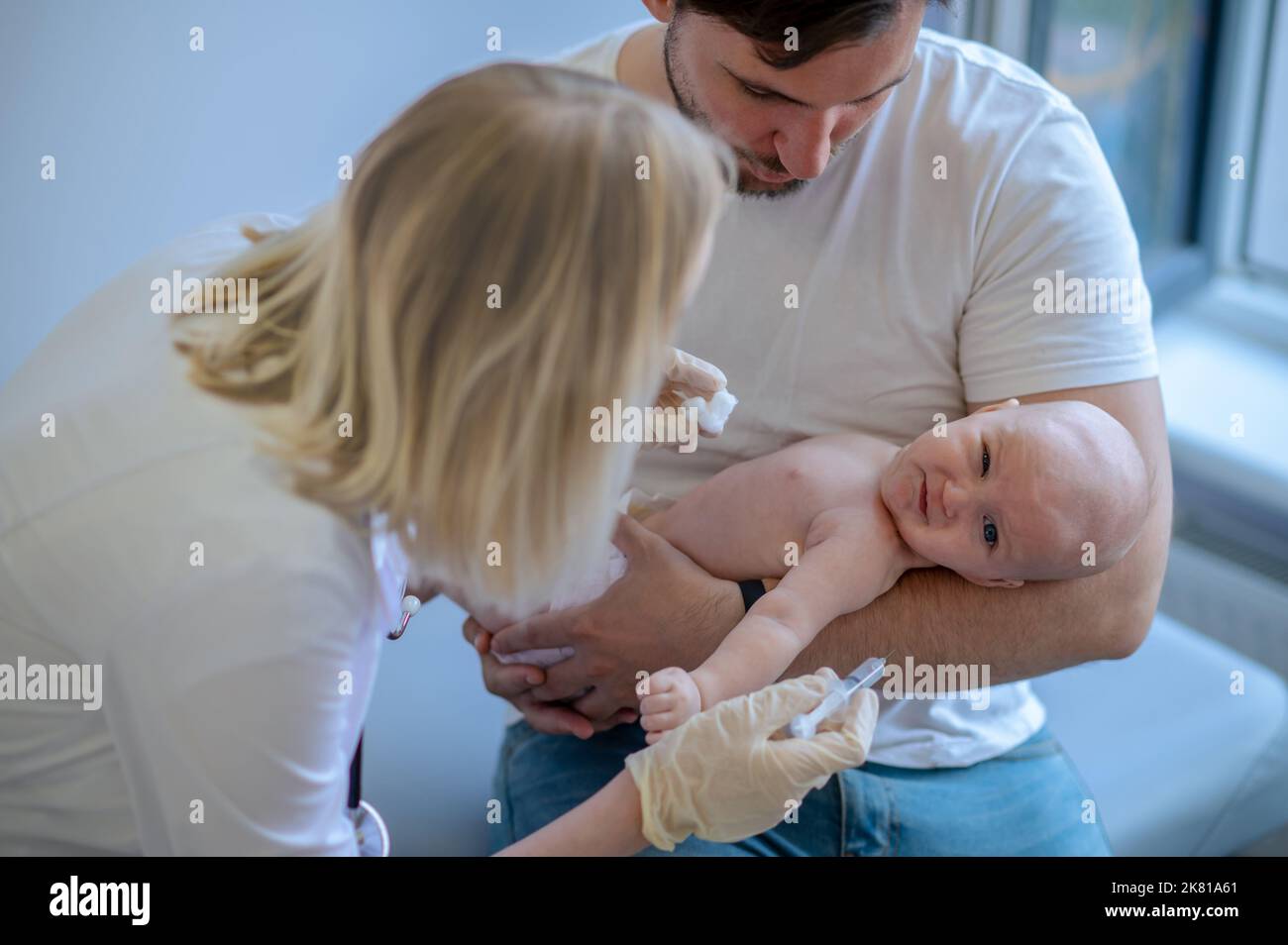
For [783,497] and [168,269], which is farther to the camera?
[783,497]

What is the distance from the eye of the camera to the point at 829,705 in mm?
1032

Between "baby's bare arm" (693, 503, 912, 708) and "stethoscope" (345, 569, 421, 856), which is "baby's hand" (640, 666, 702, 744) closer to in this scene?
"baby's bare arm" (693, 503, 912, 708)

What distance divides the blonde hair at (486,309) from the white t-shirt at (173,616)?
0.14ft

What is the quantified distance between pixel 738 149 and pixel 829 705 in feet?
1.86

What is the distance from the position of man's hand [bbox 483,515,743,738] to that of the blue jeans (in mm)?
125

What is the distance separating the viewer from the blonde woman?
2.76 ft

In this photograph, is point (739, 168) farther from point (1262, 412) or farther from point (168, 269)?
point (1262, 412)

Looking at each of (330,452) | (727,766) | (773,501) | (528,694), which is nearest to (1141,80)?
(773,501)

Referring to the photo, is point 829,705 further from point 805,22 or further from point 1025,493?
point 805,22

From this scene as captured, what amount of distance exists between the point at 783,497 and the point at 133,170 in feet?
2.54

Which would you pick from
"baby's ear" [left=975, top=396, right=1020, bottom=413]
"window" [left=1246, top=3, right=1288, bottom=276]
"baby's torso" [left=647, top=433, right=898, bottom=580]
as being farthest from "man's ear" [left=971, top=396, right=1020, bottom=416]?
"window" [left=1246, top=3, right=1288, bottom=276]

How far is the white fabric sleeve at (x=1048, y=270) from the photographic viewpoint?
4.15ft
